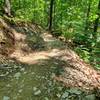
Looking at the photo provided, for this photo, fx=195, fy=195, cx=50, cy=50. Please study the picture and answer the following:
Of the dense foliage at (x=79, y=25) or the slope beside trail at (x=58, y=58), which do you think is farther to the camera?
the dense foliage at (x=79, y=25)

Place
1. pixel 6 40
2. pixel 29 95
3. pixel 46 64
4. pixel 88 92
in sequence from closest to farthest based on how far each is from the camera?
pixel 29 95, pixel 88 92, pixel 46 64, pixel 6 40

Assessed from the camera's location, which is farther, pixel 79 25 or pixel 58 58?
pixel 79 25

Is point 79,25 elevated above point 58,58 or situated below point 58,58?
below

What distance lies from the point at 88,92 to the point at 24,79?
89.4 inches

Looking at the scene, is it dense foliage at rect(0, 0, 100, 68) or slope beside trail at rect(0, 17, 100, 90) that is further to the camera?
dense foliage at rect(0, 0, 100, 68)

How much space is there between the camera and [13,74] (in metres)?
7.18

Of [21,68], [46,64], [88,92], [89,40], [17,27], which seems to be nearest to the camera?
[88,92]

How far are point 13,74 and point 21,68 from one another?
650 millimetres

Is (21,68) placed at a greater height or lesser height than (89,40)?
greater

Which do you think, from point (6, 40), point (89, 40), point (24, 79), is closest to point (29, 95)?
point (24, 79)

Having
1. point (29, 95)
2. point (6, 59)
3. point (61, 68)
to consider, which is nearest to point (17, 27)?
point (6, 59)

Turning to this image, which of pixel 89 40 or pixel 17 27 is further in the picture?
pixel 89 40

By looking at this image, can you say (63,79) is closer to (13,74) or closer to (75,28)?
(13,74)

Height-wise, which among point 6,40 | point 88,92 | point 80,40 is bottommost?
point 80,40
